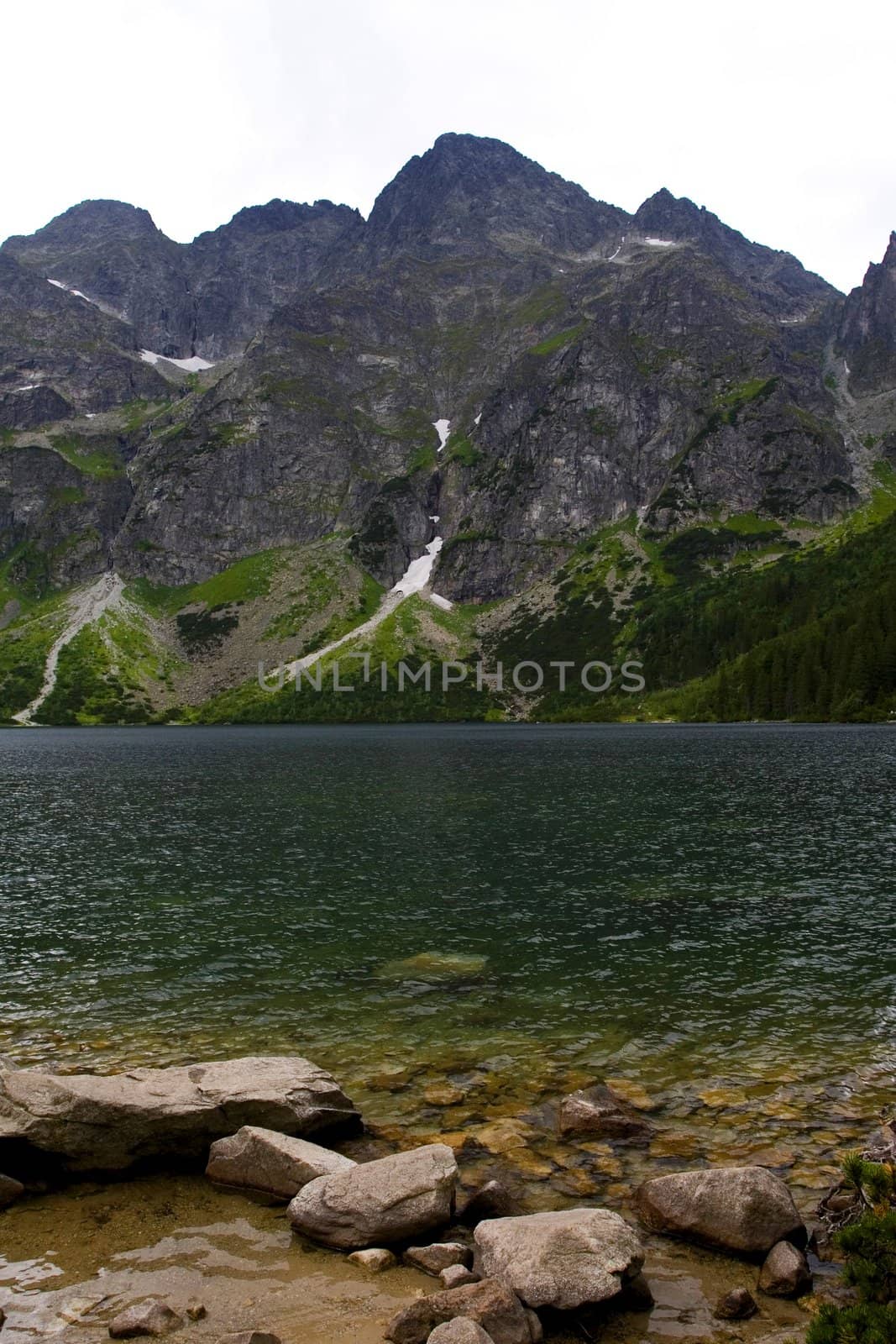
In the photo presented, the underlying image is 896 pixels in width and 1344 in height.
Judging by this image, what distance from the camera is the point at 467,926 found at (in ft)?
124

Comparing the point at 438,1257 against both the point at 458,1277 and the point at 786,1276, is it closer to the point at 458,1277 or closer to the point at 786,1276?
the point at 458,1277

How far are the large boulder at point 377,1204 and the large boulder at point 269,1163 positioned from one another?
78cm

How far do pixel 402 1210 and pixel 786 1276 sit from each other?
6253 mm

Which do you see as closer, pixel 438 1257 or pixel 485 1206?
pixel 438 1257

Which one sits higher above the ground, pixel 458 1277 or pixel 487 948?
pixel 458 1277

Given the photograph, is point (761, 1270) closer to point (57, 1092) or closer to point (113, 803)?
point (57, 1092)

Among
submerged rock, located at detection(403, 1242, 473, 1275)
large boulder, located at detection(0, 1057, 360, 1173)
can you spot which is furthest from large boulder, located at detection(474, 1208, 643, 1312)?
large boulder, located at detection(0, 1057, 360, 1173)

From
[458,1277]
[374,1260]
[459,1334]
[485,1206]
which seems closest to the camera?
[459,1334]

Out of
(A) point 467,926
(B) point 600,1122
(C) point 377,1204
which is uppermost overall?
(C) point 377,1204

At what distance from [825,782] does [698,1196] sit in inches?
3230

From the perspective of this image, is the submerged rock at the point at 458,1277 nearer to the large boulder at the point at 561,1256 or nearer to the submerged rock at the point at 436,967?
the large boulder at the point at 561,1256

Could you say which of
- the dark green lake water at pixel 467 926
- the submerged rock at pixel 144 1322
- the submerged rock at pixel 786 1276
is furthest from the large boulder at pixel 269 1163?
the submerged rock at pixel 786 1276

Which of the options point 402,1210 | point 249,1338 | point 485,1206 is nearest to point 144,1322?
point 249,1338

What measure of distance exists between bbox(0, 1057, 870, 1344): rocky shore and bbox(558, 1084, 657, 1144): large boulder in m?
0.04
